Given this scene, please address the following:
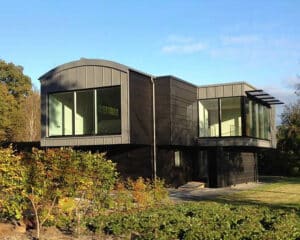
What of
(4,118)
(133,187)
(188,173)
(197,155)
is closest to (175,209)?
(133,187)

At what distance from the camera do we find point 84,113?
22094 millimetres

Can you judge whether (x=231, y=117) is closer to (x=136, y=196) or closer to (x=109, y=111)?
(x=109, y=111)

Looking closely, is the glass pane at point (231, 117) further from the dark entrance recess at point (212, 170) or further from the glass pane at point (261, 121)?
the glass pane at point (261, 121)

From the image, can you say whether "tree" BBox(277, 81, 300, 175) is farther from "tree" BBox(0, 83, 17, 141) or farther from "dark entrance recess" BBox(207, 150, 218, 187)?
"tree" BBox(0, 83, 17, 141)

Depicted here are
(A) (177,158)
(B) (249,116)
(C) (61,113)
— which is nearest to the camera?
(C) (61,113)

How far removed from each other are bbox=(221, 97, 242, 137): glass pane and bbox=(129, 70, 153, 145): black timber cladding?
15.7 ft

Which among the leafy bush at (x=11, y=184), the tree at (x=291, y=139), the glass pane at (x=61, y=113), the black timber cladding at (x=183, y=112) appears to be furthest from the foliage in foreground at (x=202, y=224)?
the tree at (x=291, y=139)

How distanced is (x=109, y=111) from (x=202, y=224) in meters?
12.3

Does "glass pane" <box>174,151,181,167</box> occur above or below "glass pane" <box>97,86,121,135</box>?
below

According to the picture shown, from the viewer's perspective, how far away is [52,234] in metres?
9.51

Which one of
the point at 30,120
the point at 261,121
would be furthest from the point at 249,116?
the point at 30,120

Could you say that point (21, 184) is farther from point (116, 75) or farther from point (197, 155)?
point (197, 155)

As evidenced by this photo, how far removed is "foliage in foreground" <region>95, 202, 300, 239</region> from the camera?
338 inches

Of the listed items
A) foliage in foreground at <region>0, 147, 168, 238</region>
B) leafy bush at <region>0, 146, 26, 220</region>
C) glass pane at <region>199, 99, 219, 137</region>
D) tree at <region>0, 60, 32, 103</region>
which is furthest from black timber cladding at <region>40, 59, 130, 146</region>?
tree at <region>0, 60, 32, 103</region>
